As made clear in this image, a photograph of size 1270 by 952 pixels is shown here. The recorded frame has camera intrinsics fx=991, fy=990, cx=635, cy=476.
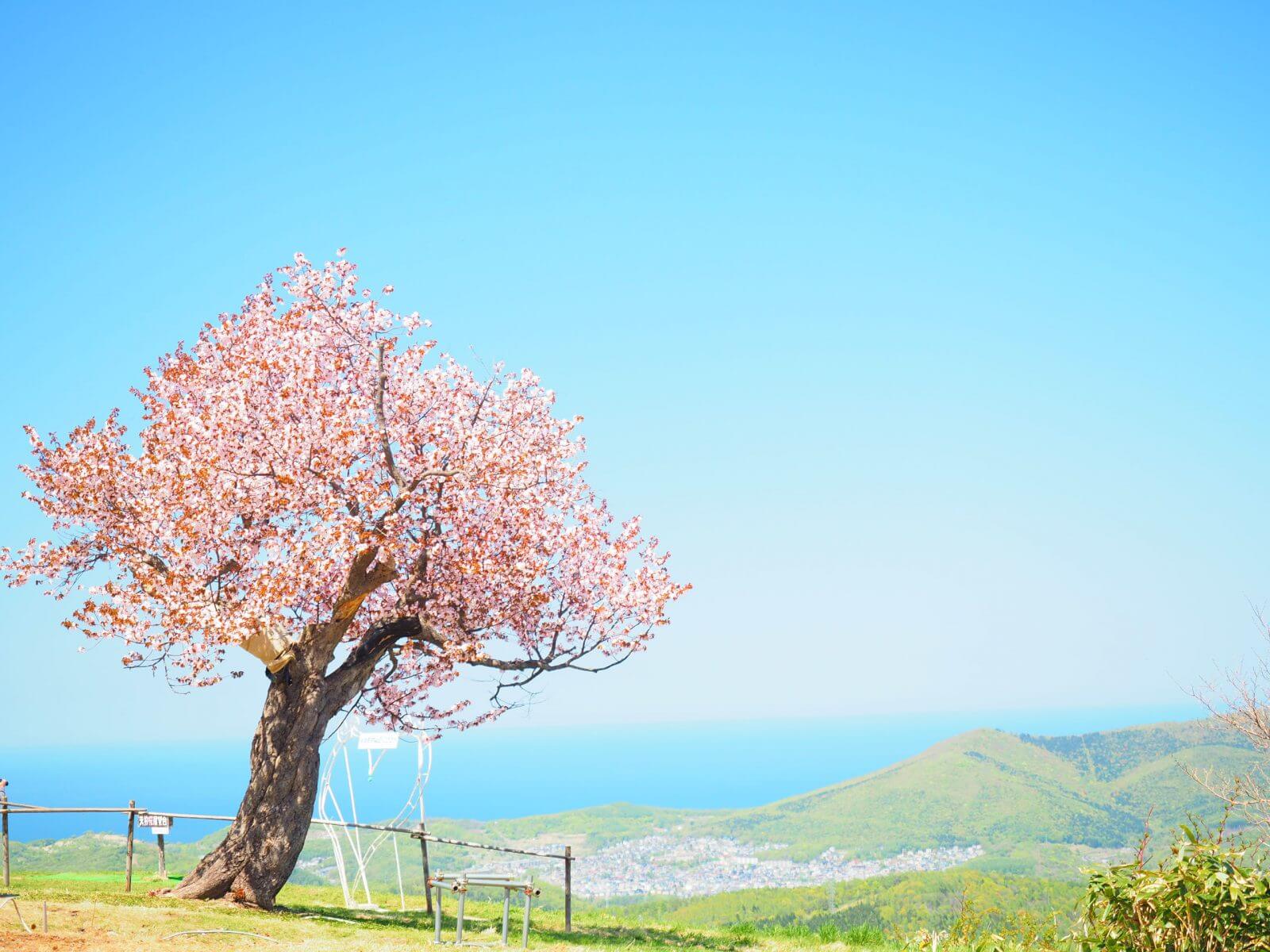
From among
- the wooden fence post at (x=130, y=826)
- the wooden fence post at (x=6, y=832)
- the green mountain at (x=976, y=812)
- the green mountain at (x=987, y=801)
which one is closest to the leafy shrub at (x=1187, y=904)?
the wooden fence post at (x=130, y=826)

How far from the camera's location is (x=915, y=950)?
29.6ft

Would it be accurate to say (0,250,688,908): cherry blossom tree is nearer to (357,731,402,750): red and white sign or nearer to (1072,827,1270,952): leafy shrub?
(357,731,402,750): red and white sign

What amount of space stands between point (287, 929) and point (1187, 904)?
37.5ft

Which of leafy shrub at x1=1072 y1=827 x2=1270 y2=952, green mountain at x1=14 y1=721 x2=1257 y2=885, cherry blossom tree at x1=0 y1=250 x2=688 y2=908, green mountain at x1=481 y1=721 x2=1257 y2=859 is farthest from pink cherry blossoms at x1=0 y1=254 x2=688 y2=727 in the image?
green mountain at x1=481 y1=721 x2=1257 y2=859

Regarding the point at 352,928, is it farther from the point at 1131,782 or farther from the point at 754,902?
the point at 1131,782

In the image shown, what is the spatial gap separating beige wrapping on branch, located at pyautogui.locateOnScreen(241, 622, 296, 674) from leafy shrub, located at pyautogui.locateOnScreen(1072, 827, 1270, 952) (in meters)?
13.1

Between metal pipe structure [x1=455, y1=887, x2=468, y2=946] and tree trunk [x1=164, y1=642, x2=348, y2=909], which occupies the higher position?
tree trunk [x1=164, y1=642, x2=348, y2=909]

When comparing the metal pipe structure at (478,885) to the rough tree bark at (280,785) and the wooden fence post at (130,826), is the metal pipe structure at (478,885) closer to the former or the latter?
the rough tree bark at (280,785)

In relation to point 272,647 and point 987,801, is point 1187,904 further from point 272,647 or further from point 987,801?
point 987,801

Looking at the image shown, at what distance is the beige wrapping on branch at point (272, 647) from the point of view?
16.1 metres

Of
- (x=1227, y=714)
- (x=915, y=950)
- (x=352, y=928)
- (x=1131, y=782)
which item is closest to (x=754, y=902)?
(x=1227, y=714)

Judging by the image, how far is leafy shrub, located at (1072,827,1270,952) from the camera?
5.82 meters

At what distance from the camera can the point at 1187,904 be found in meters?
5.86

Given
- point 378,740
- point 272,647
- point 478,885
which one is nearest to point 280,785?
point 272,647
